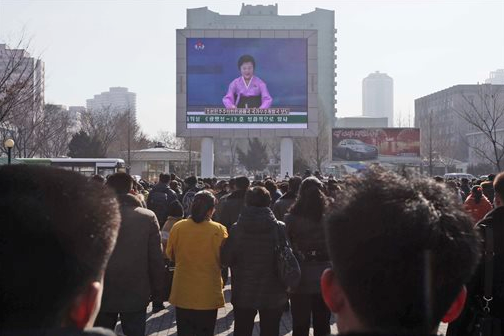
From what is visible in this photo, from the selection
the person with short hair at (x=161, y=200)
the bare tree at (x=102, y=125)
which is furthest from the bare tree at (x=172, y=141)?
the person with short hair at (x=161, y=200)

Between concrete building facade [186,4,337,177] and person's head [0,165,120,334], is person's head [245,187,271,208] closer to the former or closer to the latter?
person's head [0,165,120,334]

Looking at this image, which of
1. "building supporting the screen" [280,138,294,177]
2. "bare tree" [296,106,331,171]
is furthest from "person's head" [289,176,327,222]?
"bare tree" [296,106,331,171]

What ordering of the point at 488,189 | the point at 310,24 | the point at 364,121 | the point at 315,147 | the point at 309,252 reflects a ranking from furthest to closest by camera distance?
Result: the point at 310,24 < the point at 364,121 < the point at 315,147 < the point at 488,189 < the point at 309,252

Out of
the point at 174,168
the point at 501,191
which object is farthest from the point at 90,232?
the point at 174,168

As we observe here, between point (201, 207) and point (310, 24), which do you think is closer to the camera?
point (201, 207)

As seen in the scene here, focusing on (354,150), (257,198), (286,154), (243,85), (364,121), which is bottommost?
(257,198)

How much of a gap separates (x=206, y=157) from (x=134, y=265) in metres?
35.5

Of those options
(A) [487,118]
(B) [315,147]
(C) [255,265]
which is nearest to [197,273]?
(C) [255,265]

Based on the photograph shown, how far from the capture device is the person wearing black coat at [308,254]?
7102 mm

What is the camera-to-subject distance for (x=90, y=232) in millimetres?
2104

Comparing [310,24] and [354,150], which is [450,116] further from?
[354,150]

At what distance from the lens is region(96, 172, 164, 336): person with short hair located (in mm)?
6363

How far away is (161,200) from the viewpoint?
13.7 m

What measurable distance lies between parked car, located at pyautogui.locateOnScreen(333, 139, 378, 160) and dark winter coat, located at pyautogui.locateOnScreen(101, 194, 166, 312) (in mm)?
44693
